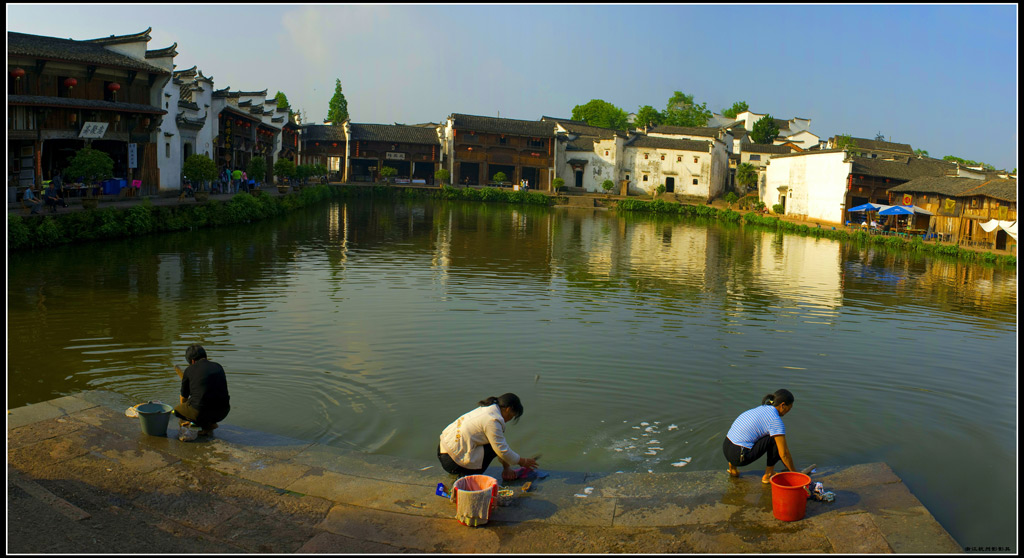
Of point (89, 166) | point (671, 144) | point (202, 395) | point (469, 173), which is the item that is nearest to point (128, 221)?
point (89, 166)

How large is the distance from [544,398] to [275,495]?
16.0ft

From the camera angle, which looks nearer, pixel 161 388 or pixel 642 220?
pixel 161 388

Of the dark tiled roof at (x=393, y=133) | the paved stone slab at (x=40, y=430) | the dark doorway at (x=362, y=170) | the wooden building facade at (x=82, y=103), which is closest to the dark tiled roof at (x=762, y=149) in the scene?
the dark tiled roof at (x=393, y=133)

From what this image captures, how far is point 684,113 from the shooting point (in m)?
95.9

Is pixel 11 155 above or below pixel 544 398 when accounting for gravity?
above

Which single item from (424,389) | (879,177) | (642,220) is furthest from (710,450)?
(879,177)

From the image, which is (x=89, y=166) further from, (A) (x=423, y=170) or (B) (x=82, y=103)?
(A) (x=423, y=170)

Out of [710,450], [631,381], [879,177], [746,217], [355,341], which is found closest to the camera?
[710,450]

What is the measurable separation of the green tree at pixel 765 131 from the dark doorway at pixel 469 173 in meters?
32.5

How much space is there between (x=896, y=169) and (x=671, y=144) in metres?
22.6

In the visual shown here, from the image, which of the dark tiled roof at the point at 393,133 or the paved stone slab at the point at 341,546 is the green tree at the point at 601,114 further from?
the paved stone slab at the point at 341,546

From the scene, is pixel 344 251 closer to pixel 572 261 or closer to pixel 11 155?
pixel 572 261

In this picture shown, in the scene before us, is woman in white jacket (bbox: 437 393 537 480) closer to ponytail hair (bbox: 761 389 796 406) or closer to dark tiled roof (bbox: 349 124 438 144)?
ponytail hair (bbox: 761 389 796 406)

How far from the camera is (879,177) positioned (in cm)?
4825
